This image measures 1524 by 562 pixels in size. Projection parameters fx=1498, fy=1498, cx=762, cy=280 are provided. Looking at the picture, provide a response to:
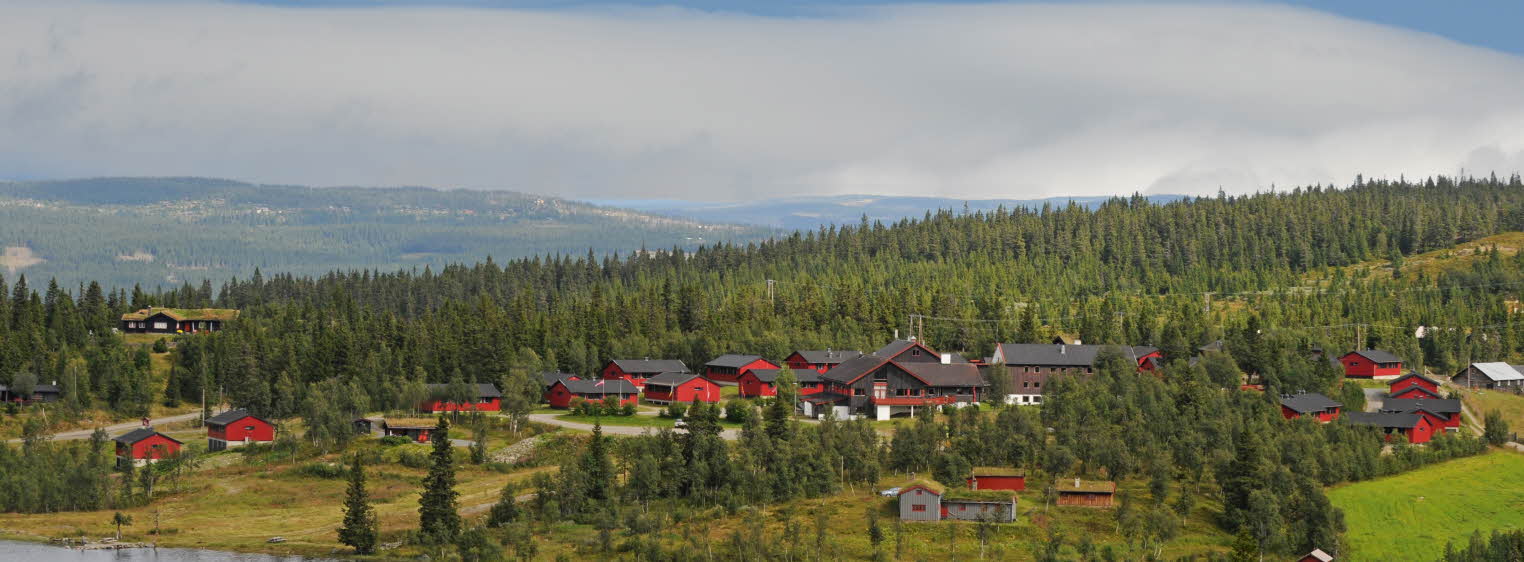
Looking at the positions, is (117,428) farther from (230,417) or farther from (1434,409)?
(1434,409)

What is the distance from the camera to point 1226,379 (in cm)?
10431

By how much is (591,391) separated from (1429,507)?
196ft

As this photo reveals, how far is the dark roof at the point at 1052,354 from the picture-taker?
375ft

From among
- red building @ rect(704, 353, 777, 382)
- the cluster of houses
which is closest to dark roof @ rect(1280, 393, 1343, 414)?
the cluster of houses

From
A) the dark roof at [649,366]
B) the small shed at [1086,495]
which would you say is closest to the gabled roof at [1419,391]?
the small shed at [1086,495]

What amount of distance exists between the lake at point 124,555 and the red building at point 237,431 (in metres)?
26.2

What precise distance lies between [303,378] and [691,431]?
168 ft

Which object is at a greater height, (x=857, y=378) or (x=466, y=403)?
(x=857, y=378)

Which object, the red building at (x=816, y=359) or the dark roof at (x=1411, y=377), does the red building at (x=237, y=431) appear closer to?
the red building at (x=816, y=359)

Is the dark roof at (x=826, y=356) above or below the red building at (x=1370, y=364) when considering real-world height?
above

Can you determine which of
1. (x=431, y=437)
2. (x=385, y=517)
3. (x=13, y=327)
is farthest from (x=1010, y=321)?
(x=13, y=327)

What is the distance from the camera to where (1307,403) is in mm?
101250

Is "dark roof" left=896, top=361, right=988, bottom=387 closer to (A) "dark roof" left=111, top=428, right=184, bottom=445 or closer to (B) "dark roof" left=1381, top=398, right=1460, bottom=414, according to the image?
(B) "dark roof" left=1381, top=398, right=1460, bottom=414

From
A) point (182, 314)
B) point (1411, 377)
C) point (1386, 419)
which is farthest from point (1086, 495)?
point (182, 314)
